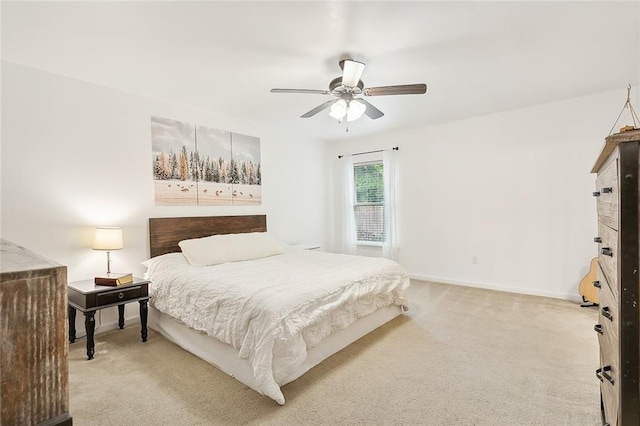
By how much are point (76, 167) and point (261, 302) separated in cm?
237

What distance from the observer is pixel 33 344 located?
1.13 ft

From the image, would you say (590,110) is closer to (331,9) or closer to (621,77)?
(621,77)

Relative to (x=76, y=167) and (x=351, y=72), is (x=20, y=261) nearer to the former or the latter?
(x=351, y=72)

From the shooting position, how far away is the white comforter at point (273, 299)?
6.22 feet

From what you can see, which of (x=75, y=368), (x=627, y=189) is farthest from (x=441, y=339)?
(x=75, y=368)

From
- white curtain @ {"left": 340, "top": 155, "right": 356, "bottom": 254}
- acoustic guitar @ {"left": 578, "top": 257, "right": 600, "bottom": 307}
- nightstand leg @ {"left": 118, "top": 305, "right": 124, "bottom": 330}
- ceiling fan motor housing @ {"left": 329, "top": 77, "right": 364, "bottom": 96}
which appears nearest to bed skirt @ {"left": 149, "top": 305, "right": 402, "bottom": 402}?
nightstand leg @ {"left": 118, "top": 305, "right": 124, "bottom": 330}

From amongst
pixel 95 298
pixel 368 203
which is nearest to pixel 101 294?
pixel 95 298

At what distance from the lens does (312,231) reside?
18.0 feet

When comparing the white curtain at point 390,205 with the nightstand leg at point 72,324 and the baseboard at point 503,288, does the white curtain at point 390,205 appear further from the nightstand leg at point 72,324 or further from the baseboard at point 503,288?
the nightstand leg at point 72,324

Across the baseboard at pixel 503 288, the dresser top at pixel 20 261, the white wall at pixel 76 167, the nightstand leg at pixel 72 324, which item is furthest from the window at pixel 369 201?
the dresser top at pixel 20 261

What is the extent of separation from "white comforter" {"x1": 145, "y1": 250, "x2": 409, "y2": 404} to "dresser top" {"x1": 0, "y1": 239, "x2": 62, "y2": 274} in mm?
1569

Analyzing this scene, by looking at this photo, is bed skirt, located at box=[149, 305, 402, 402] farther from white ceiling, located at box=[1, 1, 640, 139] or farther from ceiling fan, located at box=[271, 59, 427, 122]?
white ceiling, located at box=[1, 1, 640, 139]

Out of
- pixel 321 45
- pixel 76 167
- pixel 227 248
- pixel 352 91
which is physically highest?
pixel 321 45

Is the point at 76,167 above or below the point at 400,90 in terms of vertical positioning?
below
